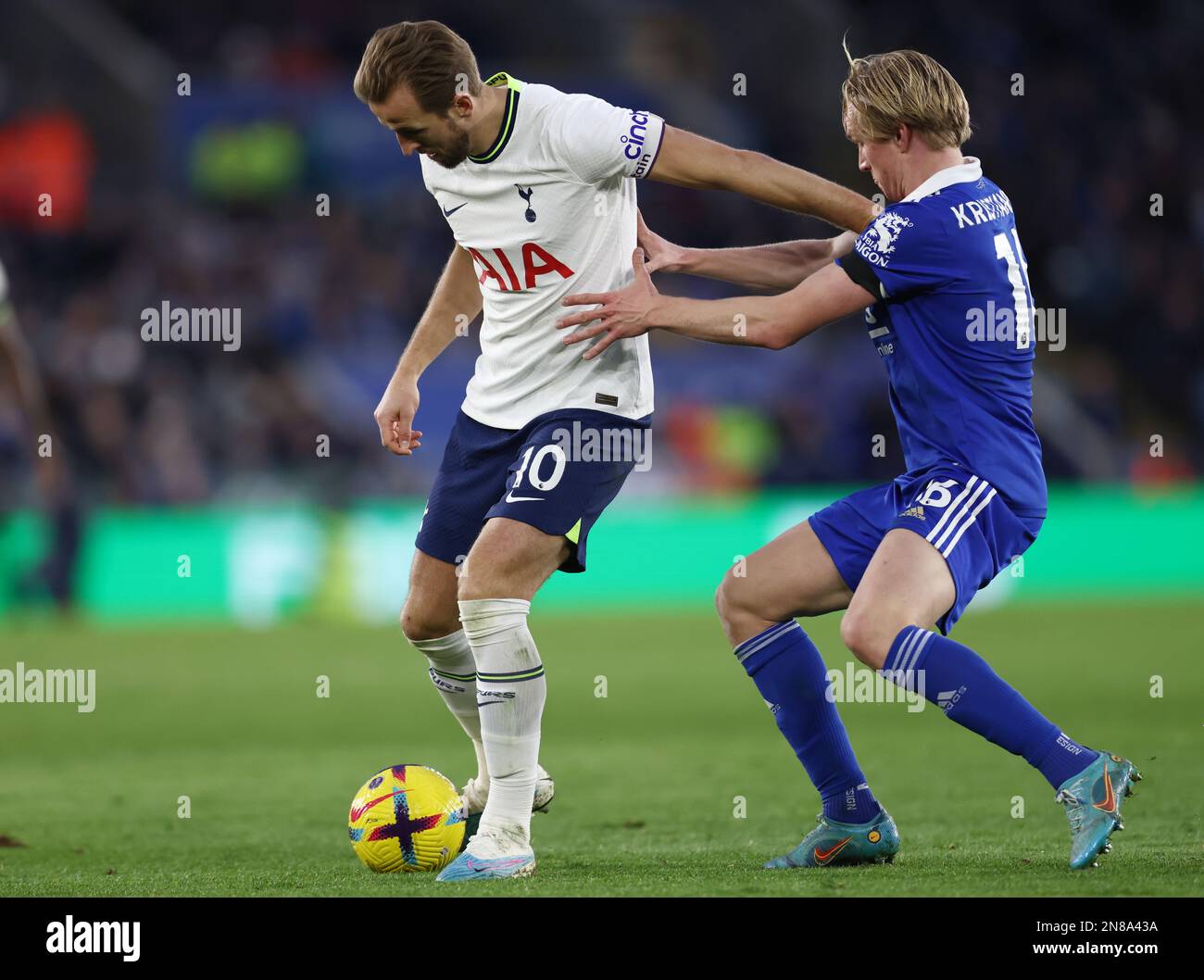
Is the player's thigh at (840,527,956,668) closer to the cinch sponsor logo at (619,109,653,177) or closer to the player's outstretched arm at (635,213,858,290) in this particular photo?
the player's outstretched arm at (635,213,858,290)

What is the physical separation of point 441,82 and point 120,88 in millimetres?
19763

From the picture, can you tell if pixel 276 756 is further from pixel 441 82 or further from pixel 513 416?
pixel 441 82

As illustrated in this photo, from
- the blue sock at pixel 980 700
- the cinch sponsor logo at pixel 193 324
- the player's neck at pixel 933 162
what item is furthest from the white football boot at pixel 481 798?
the cinch sponsor logo at pixel 193 324

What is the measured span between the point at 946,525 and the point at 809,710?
0.80 metres

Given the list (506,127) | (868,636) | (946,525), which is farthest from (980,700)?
(506,127)

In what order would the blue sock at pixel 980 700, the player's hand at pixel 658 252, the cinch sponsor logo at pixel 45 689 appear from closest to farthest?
the blue sock at pixel 980 700, the player's hand at pixel 658 252, the cinch sponsor logo at pixel 45 689

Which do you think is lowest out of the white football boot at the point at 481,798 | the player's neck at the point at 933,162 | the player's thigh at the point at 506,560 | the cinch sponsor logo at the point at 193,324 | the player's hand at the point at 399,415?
the white football boot at the point at 481,798

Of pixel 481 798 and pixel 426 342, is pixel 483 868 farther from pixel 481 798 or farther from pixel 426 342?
pixel 426 342

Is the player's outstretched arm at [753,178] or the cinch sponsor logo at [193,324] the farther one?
the cinch sponsor logo at [193,324]

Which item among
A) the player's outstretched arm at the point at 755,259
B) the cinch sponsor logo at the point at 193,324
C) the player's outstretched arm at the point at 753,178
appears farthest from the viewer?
the cinch sponsor logo at the point at 193,324

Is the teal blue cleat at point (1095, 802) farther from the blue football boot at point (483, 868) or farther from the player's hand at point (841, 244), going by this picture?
the player's hand at point (841, 244)

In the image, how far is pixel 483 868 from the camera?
4.82 metres

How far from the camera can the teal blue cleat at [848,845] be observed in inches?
200
